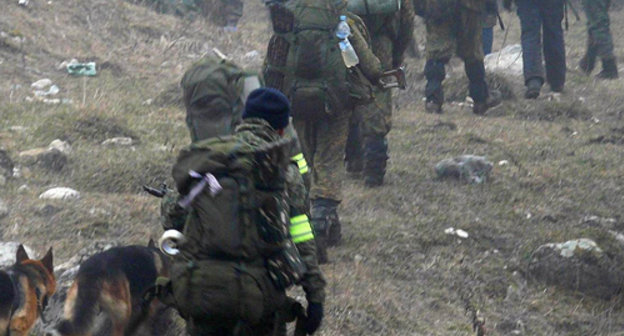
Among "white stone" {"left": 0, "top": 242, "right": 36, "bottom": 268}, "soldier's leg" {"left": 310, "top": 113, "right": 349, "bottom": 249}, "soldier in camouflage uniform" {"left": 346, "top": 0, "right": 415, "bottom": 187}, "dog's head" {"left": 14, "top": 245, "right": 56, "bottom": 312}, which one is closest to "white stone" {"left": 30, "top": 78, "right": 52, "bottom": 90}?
"soldier in camouflage uniform" {"left": 346, "top": 0, "right": 415, "bottom": 187}

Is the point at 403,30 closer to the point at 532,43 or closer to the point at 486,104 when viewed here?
the point at 486,104

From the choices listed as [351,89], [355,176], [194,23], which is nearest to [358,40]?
[351,89]

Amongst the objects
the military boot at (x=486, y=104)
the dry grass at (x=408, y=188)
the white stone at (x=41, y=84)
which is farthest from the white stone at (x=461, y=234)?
the white stone at (x=41, y=84)

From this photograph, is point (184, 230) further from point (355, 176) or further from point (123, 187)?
point (355, 176)

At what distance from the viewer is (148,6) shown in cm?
1362

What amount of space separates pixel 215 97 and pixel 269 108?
95 cm

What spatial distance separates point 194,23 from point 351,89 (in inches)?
298

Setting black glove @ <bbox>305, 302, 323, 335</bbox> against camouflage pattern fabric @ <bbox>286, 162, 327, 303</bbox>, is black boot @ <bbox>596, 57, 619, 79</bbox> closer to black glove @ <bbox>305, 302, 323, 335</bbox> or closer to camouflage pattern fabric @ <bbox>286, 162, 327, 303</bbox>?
camouflage pattern fabric @ <bbox>286, 162, 327, 303</bbox>

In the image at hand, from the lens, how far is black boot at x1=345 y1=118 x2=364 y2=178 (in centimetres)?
707

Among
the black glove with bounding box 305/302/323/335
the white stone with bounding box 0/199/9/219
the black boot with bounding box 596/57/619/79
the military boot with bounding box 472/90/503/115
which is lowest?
the black boot with bounding box 596/57/619/79

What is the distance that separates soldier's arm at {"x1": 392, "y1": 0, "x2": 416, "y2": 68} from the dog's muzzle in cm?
371

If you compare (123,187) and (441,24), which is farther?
(441,24)

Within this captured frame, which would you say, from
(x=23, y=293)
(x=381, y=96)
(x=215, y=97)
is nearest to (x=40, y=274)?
(x=23, y=293)

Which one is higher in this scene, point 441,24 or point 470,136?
point 441,24
